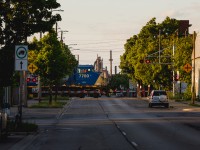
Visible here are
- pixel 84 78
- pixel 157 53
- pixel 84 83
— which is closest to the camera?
pixel 84 78

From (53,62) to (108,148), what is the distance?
44903 millimetres

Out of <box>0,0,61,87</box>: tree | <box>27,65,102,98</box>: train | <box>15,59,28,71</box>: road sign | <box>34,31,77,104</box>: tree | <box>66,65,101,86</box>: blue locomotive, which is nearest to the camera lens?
<box>15,59,28,71</box>: road sign

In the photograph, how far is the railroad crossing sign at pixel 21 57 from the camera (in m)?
27.2

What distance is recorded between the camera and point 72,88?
100m

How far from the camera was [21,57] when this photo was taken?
2723 centimetres

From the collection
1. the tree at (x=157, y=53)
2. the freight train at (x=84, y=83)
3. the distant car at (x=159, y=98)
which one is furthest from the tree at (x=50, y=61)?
the freight train at (x=84, y=83)

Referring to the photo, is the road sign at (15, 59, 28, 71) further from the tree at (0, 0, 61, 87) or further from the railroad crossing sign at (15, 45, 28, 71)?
the tree at (0, 0, 61, 87)

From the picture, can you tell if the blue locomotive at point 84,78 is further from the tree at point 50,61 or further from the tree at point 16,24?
the tree at point 16,24

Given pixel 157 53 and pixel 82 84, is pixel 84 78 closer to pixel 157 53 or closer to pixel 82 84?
pixel 82 84

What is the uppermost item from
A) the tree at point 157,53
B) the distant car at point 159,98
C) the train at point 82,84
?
the tree at point 157,53

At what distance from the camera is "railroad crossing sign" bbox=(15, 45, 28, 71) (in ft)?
89.1

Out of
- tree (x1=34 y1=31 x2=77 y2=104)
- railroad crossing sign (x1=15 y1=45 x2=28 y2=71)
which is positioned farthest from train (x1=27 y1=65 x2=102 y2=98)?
railroad crossing sign (x1=15 y1=45 x2=28 y2=71)

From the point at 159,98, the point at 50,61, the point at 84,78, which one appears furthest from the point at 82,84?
the point at 159,98

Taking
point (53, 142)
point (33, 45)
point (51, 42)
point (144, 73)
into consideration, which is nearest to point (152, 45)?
point (144, 73)
